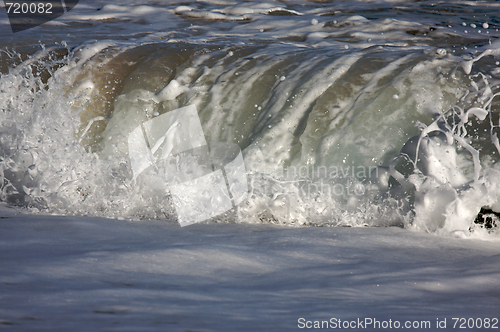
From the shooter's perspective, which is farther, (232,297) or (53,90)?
(53,90)

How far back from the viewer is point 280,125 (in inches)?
112

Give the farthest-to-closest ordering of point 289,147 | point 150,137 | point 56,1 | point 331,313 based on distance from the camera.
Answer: point 56,1, point 150,137, point 289,147, point 331,313

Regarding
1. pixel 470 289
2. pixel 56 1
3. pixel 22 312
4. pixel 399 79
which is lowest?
pixel 470 289

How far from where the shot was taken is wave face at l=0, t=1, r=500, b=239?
236 centimetres

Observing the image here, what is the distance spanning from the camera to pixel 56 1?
19.8ft

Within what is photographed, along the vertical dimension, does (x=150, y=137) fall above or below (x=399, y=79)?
below

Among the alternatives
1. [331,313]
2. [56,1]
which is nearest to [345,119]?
[331,313]

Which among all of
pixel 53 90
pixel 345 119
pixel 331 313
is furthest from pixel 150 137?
pixel 331 313

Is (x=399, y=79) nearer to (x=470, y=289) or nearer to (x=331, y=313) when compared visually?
(x=470, y=289)

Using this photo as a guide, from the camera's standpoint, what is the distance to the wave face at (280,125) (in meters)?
2.36

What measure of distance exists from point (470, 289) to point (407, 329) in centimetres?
52

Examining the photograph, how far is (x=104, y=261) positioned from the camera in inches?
56.2

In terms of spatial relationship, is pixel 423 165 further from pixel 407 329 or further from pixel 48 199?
pixel 48 199

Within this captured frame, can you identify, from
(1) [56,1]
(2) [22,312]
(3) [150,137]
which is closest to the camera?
(2) [22,312]
